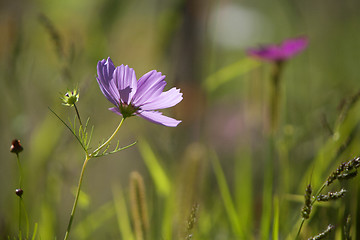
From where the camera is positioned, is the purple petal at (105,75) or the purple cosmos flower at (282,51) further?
the purple cosmos flower at (282,51)

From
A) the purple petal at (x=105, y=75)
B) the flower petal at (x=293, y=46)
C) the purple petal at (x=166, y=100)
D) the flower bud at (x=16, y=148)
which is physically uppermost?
the flower petal at (x=293, y=46)

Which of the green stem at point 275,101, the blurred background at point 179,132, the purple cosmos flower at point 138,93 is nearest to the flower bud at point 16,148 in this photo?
the purple cosmos flower at point 138,93

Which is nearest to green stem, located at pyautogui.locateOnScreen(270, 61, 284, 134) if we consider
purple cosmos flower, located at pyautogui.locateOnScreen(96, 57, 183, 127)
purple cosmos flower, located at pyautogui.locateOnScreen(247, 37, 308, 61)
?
purple cosmos flower, located at pyautogui.locateOnScreen(247, 37, 308, 61)

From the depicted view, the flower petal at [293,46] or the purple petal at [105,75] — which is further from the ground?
the flower petal at [293,46]

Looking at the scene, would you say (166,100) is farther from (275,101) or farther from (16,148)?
(275,101)

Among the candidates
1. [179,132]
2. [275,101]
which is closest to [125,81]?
[275,101]

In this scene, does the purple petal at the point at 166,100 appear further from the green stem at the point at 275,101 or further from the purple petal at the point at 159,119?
the green stem at the point at 275,101

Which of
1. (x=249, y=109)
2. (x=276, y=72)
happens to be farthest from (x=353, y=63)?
(x=276, y=72)
